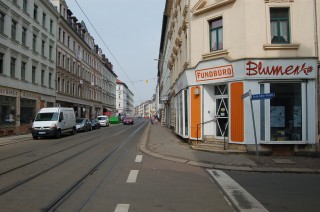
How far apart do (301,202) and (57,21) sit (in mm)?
38502

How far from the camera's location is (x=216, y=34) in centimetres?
1620

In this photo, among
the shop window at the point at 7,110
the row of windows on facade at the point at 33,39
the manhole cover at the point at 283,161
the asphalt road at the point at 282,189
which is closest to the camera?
the asphalt road at the point at 282,189

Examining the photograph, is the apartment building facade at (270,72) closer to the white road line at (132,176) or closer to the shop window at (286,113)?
the shop window at (286,113)

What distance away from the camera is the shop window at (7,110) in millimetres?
25828

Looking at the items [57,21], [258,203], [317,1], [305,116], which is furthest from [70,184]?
[57,21]

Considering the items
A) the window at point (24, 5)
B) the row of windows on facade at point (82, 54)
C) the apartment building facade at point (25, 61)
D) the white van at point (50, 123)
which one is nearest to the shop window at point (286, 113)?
the white van at point (50, 123)

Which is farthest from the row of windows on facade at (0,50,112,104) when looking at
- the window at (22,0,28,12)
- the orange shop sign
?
the orange shop sign

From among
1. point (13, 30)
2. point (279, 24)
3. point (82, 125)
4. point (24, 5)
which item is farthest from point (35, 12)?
point (279, 24)

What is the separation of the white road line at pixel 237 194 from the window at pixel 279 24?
7560 mm

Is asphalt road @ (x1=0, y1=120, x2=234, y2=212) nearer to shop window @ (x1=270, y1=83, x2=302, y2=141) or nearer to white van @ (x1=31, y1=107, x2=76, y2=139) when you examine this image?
shop window @ (x1=270, y1=83, x2=302, y2=141)

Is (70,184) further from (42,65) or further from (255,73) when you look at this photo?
(42,65)

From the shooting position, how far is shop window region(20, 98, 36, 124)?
2962 cm

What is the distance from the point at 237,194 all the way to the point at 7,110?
23977 millimetres

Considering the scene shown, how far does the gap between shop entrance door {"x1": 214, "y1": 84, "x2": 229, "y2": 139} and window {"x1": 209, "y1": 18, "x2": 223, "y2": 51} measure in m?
1.93
